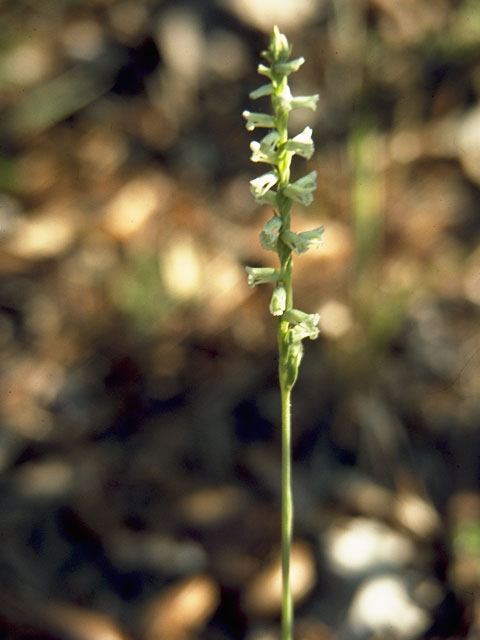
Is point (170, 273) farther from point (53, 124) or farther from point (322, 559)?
point (322, 559)

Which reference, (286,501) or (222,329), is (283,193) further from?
(222,329)

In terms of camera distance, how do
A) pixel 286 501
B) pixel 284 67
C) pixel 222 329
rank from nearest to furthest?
1. pixel 284 67
2. pixel 286 501
3. pixel 222 329

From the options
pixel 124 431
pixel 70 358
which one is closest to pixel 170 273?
pixel 70 358

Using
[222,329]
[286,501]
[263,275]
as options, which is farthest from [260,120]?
[222,329]

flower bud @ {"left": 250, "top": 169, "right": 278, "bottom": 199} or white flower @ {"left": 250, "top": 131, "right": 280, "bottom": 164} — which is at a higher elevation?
white flower @ {"left": 250, "top": 131, "right": 280, "bottom": 164}

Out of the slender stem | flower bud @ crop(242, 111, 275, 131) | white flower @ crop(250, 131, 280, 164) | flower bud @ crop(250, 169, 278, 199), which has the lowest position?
the slender stem

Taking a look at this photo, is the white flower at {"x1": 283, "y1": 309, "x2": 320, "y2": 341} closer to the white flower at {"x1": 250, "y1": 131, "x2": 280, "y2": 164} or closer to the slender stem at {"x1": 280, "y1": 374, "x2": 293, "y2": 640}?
the slender stem at {"x1": 280, "y1": 374, "x2": 293, "y2": 640}

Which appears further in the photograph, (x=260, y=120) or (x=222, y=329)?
(x=222, y=329)

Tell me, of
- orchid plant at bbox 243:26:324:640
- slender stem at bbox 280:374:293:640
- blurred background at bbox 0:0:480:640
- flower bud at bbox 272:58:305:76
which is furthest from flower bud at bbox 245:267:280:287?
blurred background at bbox 0:0:480:640

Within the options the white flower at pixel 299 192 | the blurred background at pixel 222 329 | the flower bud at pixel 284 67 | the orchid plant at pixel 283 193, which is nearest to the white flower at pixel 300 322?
the orchid plant at pixel 283 193
